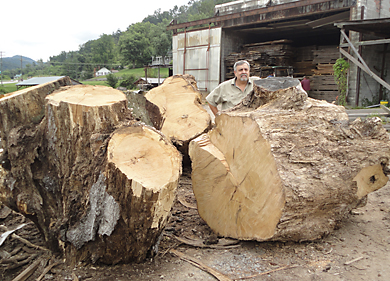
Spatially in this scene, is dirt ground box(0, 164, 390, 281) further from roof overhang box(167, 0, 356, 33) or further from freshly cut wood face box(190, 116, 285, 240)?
roof overhang box(167, 0, 356, 33)

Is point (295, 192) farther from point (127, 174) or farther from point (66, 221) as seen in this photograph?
point (66, 221)

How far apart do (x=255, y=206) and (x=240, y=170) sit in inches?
13.8

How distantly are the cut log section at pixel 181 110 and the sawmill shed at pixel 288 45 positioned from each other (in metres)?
6.92

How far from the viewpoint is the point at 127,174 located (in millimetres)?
2104

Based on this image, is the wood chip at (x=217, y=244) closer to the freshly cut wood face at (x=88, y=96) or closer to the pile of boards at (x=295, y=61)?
the freshly cut wood face at (x=88, y=96)

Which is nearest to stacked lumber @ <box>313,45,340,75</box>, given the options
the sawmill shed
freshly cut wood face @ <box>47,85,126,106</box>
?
the sawmill shed

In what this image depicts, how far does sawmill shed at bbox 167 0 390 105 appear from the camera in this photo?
10.0 metres

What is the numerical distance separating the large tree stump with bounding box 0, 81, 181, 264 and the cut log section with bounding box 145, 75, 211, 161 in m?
1.78

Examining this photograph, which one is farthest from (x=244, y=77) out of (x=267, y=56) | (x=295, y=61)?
(x=295, y=61)

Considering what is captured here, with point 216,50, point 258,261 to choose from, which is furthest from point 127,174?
point 216,50

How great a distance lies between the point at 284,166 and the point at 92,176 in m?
1.56

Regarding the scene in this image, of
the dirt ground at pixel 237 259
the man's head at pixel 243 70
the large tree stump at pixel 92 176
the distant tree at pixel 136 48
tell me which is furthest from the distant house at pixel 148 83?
the distant tree at pixel 136 48

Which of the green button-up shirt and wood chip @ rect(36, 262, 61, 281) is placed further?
the green button-up shirt

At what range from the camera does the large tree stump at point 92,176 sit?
217cm
